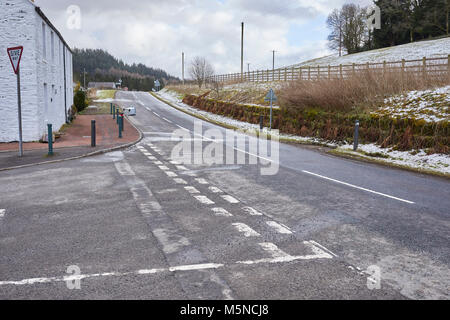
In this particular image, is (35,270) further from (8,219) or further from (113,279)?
(8,219)

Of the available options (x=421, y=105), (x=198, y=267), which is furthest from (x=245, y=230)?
(x=421, y=105)

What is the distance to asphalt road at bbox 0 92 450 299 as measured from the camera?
417cm

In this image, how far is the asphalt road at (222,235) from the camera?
4.17 meters

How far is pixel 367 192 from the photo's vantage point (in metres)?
8.86

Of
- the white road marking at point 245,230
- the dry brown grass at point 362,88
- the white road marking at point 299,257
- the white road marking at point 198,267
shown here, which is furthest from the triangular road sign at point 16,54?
the dry brown grass at point 362,88

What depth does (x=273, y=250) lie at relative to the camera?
516cm

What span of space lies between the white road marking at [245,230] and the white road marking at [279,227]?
36 cm

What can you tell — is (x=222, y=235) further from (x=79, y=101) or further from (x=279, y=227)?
(x=79, y=101)

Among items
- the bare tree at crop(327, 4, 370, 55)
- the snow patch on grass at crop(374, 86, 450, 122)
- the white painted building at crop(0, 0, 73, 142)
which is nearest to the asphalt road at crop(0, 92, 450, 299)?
the snow patch on grass at crop(374, 86, 450, 122)

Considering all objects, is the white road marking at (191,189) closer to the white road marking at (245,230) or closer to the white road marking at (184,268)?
the white road marking at (245,230)

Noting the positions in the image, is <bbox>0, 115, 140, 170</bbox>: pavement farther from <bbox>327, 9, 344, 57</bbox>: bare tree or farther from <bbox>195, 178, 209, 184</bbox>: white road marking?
<bbox>327, 9, 344, 57</bbox>: bare tree
